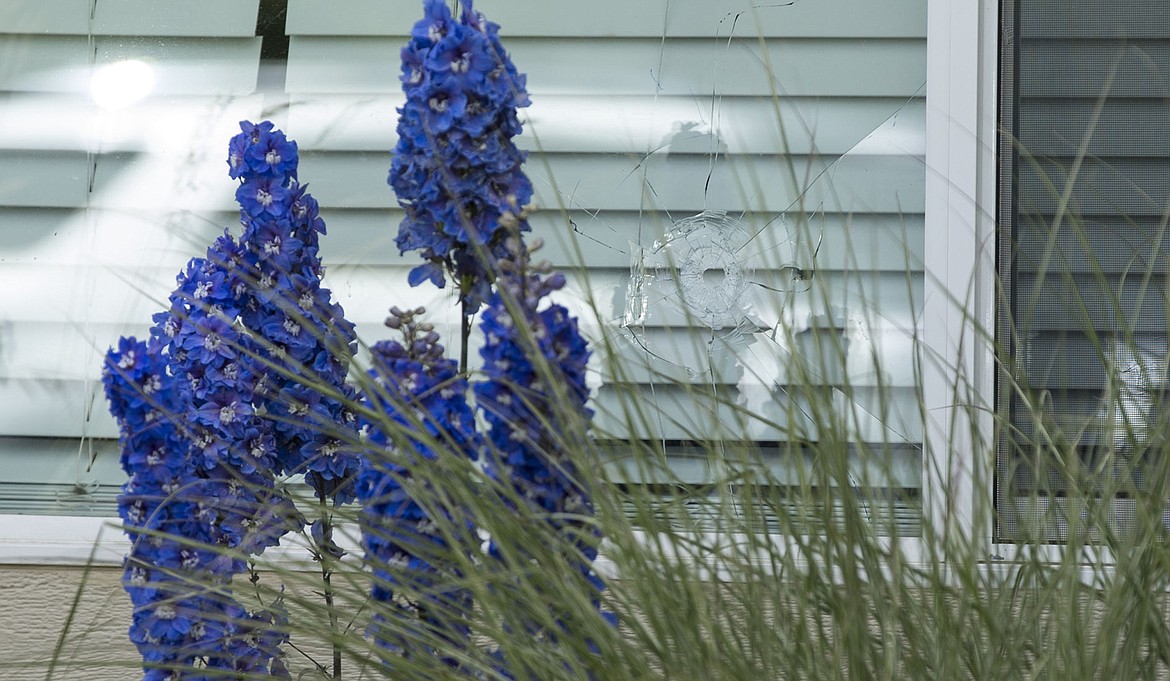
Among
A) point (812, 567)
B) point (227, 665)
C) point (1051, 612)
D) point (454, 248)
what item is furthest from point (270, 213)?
point (1051, 612)

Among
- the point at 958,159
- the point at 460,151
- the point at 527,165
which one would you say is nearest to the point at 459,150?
the point at 460,151

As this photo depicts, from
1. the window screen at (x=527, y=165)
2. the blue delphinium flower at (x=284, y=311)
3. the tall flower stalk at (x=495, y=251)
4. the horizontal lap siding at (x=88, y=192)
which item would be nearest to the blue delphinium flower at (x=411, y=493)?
the tall flower stalk at (x=495, y=251)

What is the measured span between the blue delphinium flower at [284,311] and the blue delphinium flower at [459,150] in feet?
0.52

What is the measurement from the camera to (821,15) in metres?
1.84

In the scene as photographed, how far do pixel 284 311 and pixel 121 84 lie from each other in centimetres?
114

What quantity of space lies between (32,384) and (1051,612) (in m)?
1.73

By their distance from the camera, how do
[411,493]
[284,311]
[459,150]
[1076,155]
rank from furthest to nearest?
[1076,155]
[284,311]
[459,150]
[411,493]

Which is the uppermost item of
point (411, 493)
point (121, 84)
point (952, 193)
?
point (121, 84)

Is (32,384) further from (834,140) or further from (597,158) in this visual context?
(834,140)

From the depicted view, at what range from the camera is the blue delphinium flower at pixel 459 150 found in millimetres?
821

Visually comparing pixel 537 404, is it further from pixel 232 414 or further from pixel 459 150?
pixel 232 414

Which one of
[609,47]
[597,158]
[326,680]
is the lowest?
[326,680]

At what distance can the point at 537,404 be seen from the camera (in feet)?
2.45

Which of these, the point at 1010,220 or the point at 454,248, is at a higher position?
the point at 1010,220
